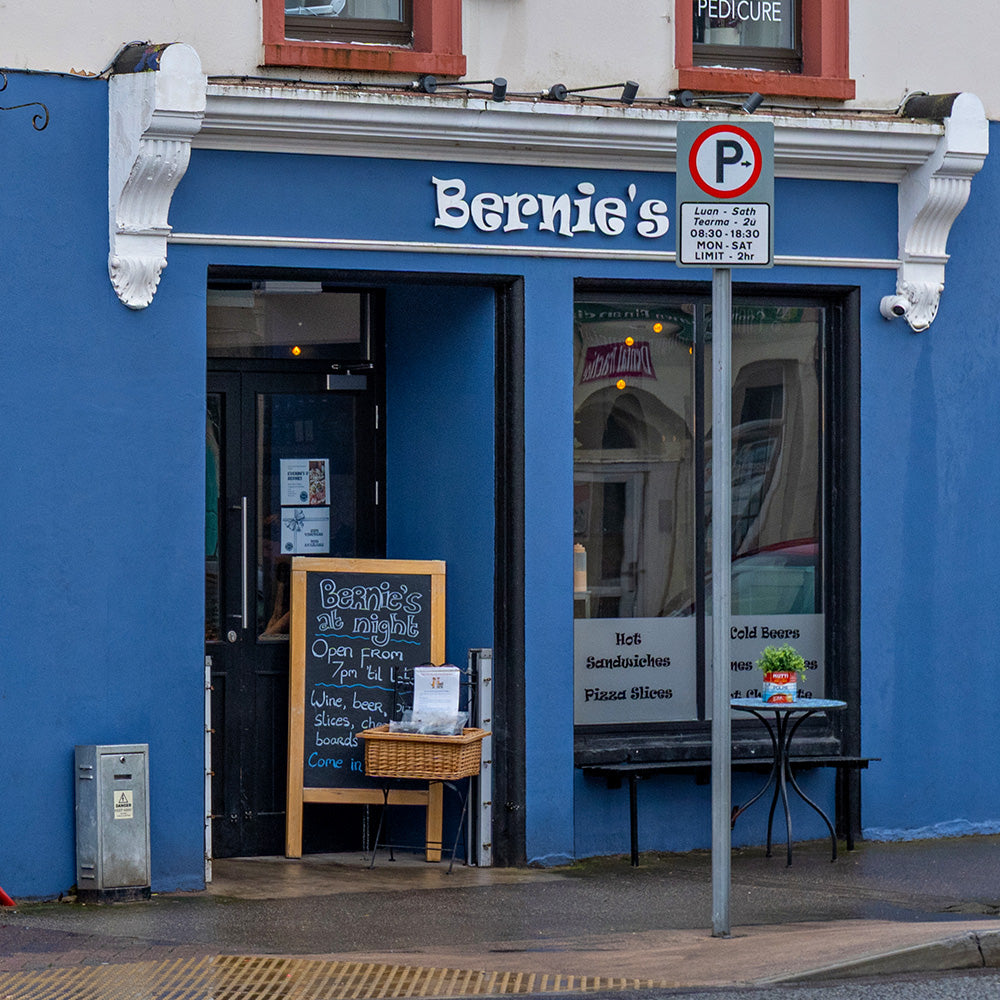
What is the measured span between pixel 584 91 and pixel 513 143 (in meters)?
0.51

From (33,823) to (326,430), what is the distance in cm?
283

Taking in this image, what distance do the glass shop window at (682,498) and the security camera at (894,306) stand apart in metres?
0.32

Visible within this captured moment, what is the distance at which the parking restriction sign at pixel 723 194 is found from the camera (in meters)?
7.30

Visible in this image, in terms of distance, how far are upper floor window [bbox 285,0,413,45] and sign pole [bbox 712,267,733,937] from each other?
2.82 metres

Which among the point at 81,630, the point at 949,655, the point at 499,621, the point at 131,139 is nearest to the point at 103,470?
the point at 81,630

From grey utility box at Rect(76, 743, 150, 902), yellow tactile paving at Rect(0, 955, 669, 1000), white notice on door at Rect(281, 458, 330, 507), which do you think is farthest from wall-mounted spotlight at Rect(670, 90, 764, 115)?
yellow tactile paving at Rect(0, 955, 669, 1000)

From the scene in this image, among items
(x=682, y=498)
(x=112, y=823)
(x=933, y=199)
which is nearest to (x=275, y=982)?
(x=112, y=823)

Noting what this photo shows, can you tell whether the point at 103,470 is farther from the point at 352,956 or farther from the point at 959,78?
the point at 959,78

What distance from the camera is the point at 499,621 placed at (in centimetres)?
954

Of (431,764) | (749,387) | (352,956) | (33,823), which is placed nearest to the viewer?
(352,956)

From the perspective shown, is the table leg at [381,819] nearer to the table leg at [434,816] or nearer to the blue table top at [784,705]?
the table leg at [434,816]


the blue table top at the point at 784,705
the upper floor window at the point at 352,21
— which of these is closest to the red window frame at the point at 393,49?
the upper floor window at the point at 352,21

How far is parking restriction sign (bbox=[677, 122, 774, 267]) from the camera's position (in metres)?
7.30

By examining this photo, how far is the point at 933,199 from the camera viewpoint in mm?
9883
